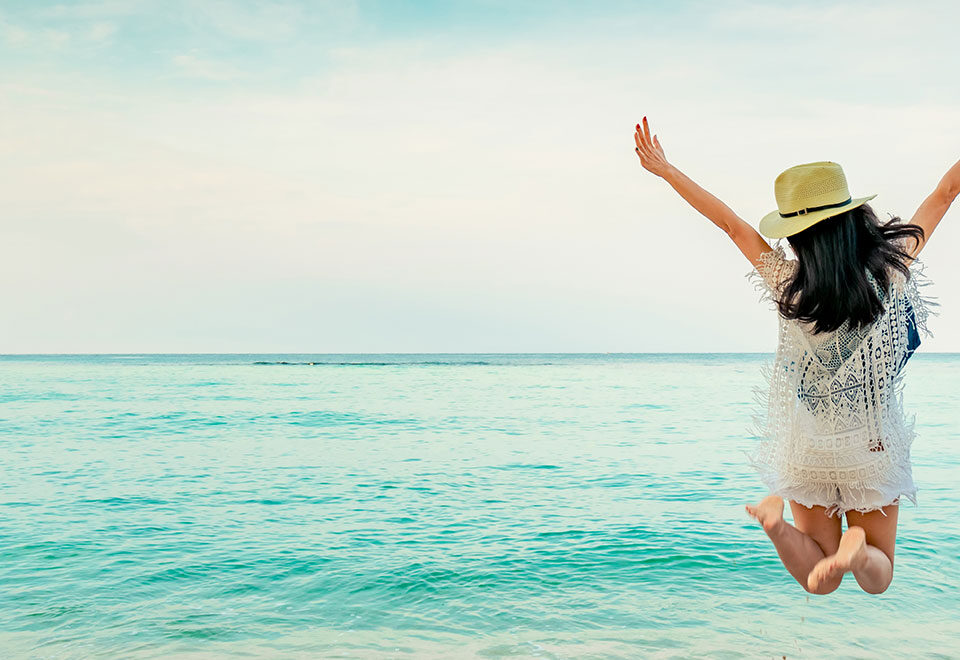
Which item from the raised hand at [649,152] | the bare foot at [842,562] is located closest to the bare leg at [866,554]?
the bare foot at [842,562]

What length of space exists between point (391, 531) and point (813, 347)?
560 cm

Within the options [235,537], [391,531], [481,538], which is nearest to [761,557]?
[481,538]

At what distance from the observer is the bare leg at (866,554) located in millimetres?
2771

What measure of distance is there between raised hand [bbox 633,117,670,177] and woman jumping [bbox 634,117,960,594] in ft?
0.08

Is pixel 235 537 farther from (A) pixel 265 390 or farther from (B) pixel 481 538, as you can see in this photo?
(A) pixel 265 390

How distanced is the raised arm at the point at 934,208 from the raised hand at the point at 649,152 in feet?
3.14

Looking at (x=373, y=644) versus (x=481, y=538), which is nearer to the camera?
(x=373, y=644)

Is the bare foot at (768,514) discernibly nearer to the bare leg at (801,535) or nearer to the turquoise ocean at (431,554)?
the bare leg at (801,535)

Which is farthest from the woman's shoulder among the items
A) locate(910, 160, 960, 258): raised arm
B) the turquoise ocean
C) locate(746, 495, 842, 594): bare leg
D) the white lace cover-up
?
the turquoise ocean

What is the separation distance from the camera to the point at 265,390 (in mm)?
30578

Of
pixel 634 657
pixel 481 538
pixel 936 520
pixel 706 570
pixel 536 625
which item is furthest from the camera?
pixel 936 520

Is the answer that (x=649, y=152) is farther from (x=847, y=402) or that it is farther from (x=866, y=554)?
(x=866, y=554)

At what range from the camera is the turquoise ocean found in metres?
5.28

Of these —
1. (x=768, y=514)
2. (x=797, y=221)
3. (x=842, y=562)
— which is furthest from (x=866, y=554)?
(x=797, y=221)
